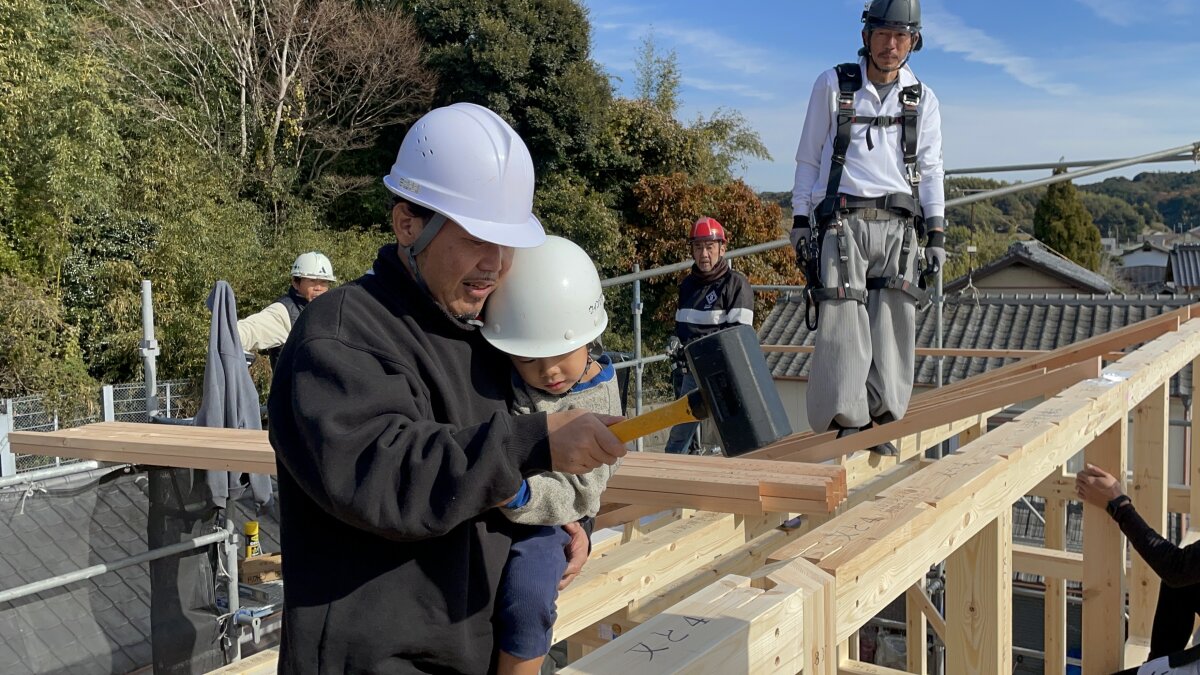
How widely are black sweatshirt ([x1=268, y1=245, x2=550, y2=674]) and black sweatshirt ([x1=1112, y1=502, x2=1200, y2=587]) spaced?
8.98 feet

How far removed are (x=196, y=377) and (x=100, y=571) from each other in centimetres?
1020

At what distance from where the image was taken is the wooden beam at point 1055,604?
15.1 ft

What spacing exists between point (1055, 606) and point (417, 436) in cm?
478

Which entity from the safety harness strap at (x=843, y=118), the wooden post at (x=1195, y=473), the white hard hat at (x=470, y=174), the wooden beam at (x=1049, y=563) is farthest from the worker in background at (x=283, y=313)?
the wooden post at (x=1195, y=473)

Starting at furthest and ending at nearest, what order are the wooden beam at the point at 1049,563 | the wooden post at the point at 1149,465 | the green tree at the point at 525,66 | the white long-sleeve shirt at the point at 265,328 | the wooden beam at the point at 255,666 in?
the green tree at the point at 525,66
the white long-sleeve shirt at the point at 265,328
the wooden beam at the point at 1049,563
the wooden post at the point at 1149,465
the wooden beam at the point at 255,666

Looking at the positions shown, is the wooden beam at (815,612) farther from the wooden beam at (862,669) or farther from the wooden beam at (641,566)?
the wooden beam at (862,669)

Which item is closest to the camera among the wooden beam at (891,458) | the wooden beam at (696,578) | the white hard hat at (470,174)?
the white hard hat at (470,174)

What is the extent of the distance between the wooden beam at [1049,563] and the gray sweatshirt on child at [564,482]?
3387 mm

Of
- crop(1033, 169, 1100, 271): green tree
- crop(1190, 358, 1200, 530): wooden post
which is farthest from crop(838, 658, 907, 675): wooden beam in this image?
crop(1033, 169, 1100, 271): green tree

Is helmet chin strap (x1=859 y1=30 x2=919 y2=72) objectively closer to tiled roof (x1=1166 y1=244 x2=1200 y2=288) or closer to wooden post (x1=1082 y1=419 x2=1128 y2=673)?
wooden post (x1=1082 y1=419 x2=1128 y2=673)

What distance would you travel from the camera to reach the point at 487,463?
123cm

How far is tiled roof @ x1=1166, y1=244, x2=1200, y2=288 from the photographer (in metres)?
35.2

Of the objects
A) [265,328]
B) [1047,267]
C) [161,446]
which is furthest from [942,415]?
[1047,267]

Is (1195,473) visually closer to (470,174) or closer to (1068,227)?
(470,174)
